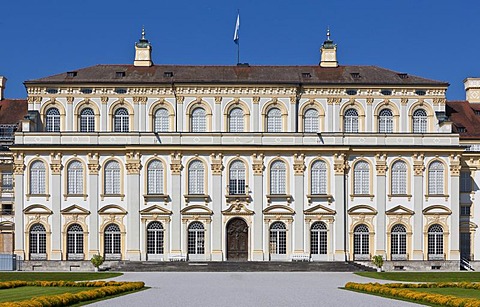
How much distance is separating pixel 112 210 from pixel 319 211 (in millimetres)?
15881

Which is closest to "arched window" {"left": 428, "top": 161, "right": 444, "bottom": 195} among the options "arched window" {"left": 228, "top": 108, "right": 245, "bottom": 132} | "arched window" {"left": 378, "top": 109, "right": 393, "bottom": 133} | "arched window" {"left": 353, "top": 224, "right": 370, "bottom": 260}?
"arched window" {"left": 378, "top": 109, "right": 393, "bottom": 133}

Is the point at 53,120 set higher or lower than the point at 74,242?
higher

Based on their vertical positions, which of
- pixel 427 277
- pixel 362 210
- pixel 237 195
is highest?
pixel 237 195

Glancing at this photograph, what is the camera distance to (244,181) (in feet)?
229

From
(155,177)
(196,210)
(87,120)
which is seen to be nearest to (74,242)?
(155,177)

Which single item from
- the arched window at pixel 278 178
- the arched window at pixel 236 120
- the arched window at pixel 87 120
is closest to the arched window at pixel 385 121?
the arched window at pixel 278 178

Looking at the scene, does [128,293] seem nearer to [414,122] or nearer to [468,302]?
[468,302]

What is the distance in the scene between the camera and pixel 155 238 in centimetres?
6956

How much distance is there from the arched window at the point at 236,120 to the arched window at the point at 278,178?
192 inches

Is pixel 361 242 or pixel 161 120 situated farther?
pixel 161 120

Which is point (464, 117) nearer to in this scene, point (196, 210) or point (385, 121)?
point (385, 121)

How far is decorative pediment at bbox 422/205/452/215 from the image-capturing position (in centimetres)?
7000

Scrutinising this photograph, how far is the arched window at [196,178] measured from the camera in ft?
229

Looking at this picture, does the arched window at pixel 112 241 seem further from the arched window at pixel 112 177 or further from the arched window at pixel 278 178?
the arched window at pixel 278 178
